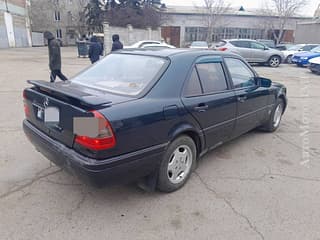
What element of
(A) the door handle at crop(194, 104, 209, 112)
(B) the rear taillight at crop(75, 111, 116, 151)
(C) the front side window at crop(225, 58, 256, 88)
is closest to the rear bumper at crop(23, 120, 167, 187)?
(B) the rear taillight at crop(75, 111, 116, 151)

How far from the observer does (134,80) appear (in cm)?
287

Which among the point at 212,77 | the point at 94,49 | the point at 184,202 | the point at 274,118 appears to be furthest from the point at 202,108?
the point at 94,49

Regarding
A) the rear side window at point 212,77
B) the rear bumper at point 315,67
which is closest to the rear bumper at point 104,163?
the rear side window at point 212,77

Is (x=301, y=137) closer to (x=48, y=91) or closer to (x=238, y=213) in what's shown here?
(x=238, y=213)

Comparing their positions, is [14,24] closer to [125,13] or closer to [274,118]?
[125,13]

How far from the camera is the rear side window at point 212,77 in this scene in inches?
125

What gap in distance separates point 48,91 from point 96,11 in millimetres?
38392

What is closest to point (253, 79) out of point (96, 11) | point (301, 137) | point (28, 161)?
point (301, 137)

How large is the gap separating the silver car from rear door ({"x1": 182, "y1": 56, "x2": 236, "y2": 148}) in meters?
13.3

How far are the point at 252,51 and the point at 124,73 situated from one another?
49.3 ft

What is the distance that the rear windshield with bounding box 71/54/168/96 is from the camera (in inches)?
109

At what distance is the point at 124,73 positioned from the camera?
3.06 m

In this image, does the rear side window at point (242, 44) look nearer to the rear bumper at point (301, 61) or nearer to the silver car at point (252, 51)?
the silver car at point (252, 51)

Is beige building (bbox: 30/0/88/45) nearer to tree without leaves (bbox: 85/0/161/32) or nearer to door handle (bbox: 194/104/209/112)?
tree without leaves (bbox: 85/0/161/32)
